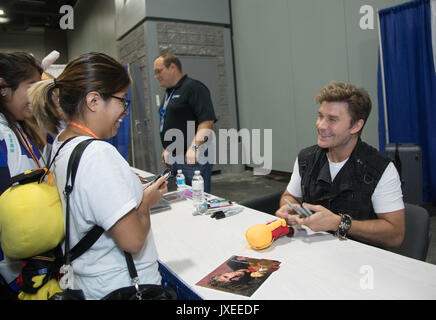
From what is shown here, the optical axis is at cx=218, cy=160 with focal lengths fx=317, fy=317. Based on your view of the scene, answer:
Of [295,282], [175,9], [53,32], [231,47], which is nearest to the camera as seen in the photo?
[295,282]

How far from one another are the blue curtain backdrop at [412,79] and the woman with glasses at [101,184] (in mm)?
3599

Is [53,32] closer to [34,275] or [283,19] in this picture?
[283,19]

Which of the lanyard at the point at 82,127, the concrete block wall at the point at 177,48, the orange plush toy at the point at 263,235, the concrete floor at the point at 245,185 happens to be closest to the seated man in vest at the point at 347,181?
the orange plush toy at the point at 263,235

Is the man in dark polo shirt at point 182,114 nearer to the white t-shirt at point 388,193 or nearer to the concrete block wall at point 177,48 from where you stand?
the white t-shirt at point 388,193

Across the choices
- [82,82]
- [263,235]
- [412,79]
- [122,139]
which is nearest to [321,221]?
[263,235]

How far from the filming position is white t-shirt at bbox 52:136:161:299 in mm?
835

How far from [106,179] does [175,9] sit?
18.7 ft

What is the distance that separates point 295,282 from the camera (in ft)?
3.50

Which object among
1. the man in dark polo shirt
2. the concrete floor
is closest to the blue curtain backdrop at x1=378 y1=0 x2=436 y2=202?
the concrete floor

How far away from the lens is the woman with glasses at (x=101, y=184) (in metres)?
0.84

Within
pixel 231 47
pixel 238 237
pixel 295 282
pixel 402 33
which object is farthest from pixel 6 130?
pixel 231 47

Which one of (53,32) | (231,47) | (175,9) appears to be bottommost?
(231,47)

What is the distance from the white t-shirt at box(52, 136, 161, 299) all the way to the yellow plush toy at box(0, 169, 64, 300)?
0.04 metres

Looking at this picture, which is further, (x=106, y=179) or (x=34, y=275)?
(x=34, y=275)
